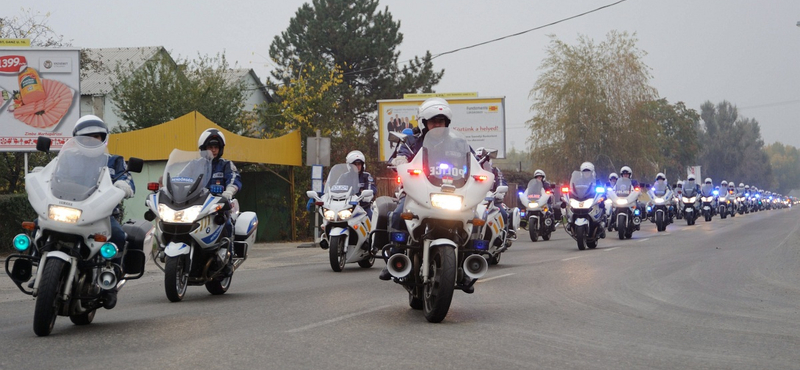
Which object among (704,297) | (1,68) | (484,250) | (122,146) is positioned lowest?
(704,297)

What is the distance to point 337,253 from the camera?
46.9ft

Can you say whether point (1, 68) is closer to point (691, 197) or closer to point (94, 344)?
point (94, 344)

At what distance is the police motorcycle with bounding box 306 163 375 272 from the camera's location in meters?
14.2

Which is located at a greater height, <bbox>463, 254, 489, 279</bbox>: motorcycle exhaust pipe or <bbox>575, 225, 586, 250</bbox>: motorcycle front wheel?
<bbox>463, 254, 489, 279</bbox>: motorcycle exhaust pipe

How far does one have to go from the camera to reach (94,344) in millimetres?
6859

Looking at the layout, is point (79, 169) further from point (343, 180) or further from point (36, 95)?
point (36, 95)

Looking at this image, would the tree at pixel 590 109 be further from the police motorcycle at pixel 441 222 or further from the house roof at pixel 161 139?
the police motorcycle at pixel 441 222

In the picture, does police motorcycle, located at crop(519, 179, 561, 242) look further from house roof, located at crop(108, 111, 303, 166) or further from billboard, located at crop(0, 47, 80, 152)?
billboard, located at crop(0, 47, 80, 152)

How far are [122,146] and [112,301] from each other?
14184 millimetres

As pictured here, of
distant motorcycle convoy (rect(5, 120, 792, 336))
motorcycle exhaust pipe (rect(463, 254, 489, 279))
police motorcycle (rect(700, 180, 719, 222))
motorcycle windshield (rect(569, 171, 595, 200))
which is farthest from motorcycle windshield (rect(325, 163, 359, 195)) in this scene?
police motorcycle (rect(700, 180, 719, 222))

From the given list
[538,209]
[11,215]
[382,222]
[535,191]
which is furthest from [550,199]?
[382,222]

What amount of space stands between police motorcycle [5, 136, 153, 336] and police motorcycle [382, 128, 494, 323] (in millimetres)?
2403

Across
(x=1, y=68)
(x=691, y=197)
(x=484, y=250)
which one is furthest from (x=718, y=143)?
(x=484, y=250)

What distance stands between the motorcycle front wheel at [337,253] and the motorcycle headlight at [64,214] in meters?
7.23
